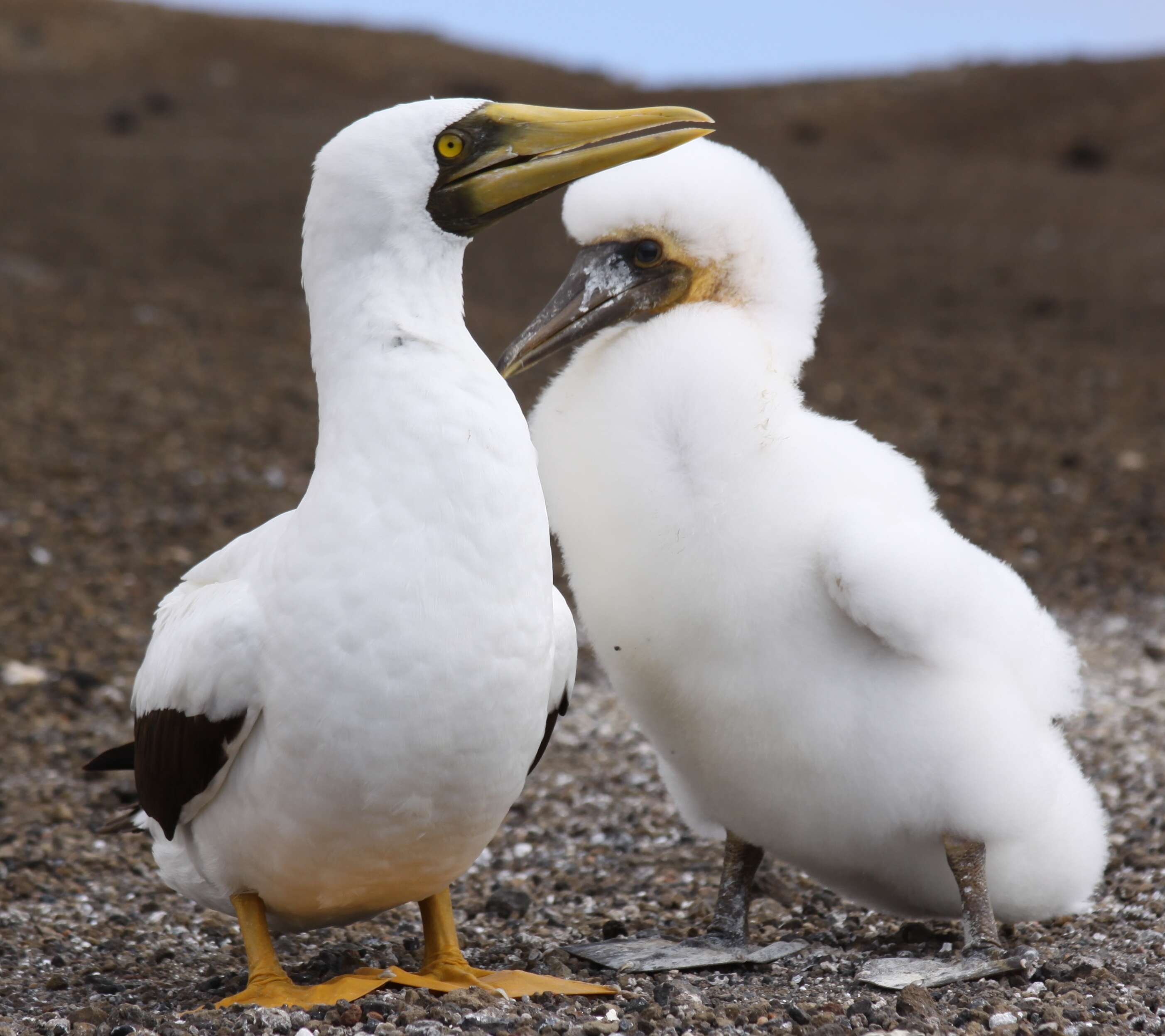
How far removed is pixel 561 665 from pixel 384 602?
0.68m

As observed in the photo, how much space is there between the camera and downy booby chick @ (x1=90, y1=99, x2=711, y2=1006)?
3088 mm

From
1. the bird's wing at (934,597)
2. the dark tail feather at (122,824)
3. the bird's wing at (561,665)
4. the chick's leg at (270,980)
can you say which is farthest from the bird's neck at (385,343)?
the dark tail feather at (122,824)

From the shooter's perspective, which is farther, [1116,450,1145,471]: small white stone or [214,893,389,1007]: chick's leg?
[1116,450,1145,471]: small white stone

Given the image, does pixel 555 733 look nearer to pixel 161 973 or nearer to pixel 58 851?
pixel 58 851

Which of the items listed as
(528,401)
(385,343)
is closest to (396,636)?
(385,343)

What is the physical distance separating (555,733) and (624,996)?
10.4ft

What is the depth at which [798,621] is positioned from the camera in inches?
144

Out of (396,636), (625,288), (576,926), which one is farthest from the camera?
(576,926)

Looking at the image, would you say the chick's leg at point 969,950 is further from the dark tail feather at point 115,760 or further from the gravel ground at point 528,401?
the dark tail feather at point 115,760

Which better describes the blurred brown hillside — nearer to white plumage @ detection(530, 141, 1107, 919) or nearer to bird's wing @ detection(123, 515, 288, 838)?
bird's wing @ detection(123, 515, 288, 838)

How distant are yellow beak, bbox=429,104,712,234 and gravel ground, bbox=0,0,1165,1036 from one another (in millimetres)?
1525

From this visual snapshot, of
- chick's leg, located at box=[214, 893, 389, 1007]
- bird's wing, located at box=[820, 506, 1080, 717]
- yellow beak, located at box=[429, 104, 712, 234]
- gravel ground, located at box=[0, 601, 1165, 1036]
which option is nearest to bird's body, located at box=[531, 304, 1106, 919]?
bird's wing, located at box=[820, 506, 1080, 717]

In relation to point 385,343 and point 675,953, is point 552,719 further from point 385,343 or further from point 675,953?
point 385,343

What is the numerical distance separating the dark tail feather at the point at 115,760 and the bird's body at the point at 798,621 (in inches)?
50.1
